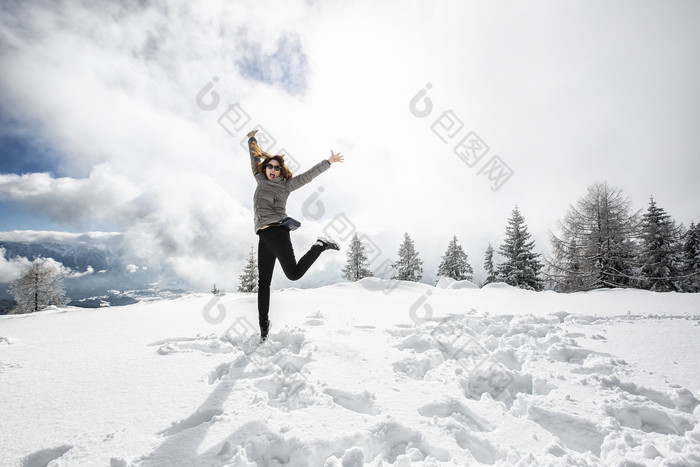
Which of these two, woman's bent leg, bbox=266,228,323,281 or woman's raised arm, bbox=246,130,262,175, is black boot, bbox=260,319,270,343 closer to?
woman's bent leg, bbox=266,228,323,281

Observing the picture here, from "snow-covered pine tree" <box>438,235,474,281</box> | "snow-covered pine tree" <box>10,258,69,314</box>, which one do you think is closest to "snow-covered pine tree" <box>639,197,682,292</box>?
"snow-covered pine tree" <box>438,235,474,281</box>

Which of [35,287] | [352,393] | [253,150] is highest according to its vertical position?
[253,150]

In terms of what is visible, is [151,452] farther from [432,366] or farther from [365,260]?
[365,260]

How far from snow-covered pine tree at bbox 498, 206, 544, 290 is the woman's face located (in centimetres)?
2877

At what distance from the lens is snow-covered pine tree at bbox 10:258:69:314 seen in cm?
3350

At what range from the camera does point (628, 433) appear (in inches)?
74.7

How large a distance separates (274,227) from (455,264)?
1244 inches

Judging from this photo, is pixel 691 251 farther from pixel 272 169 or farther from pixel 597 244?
pixel 272 169

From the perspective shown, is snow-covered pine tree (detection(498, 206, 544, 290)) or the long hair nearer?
the long hair

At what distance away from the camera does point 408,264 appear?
112ft

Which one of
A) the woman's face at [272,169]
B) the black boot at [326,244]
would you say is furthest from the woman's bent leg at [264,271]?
the woman's face at [272,169]

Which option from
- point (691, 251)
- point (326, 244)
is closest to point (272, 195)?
point (326, 244)

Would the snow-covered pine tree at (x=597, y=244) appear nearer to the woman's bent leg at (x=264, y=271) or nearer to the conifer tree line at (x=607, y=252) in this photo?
the conifer tree line at (x=607, y=252)

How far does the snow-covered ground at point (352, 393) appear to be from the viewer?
5.82 feet
